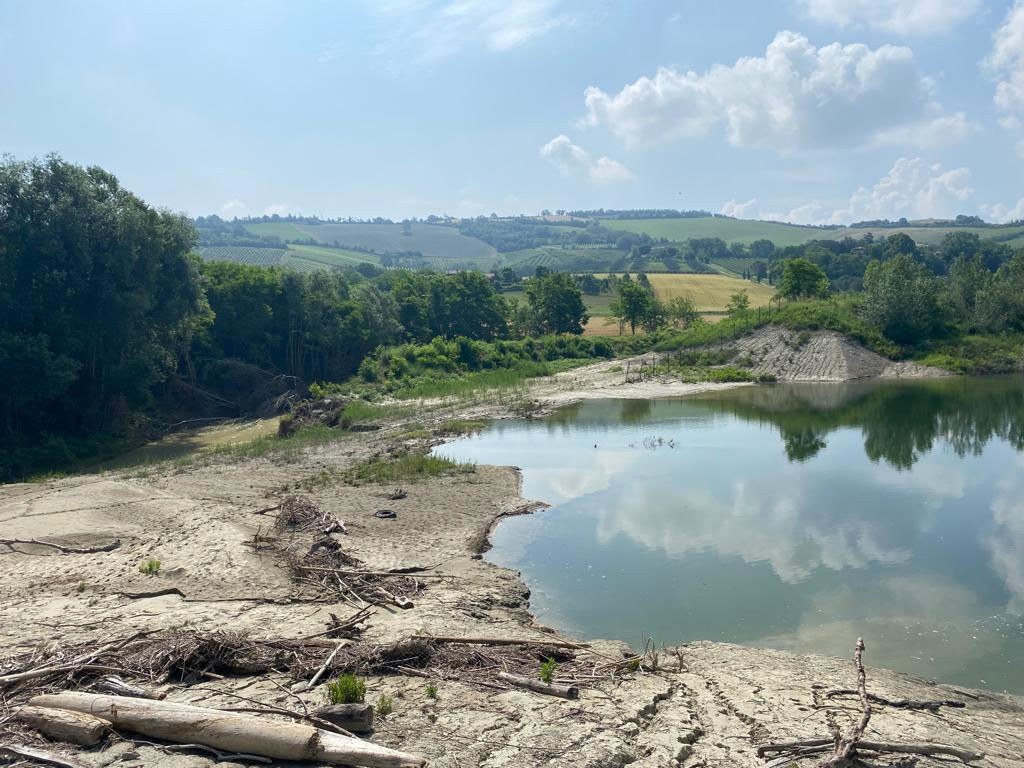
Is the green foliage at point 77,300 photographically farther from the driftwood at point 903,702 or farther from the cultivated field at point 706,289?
the cultivated field at point 706,289

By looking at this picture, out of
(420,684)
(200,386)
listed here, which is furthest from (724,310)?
(420,684)

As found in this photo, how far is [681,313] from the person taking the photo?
83188 mm

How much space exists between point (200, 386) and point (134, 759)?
39.8 m

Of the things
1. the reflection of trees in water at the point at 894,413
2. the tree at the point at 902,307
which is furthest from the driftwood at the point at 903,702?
the tree at the point at 902,307

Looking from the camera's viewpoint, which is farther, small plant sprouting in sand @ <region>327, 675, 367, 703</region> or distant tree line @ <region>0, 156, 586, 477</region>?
distant tree line @ <region>0, 156, 586, 477</region>

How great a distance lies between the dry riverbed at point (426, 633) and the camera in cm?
859

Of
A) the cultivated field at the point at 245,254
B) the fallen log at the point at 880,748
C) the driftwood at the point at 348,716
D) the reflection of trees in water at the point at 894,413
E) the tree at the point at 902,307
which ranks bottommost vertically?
the reflection of trees in water at the point at 894,413

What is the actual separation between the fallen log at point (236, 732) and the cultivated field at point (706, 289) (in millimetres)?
91683

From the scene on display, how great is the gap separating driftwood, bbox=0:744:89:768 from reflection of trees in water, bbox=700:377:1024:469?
2755cm

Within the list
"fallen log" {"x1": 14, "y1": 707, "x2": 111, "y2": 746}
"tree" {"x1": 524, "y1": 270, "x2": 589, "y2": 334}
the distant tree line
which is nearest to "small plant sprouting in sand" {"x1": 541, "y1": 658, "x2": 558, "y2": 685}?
"fallen log" {"x1": 14, "y1": 707, "x2": 111, "y2": 746}

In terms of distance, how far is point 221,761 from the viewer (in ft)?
24.6

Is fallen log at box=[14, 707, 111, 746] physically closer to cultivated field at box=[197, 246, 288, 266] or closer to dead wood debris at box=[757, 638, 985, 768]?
dead wood debris at box=[757, 638, 985, 768]

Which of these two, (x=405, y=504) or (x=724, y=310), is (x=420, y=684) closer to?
(x=405, y=504)

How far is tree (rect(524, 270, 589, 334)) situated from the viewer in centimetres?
7794
